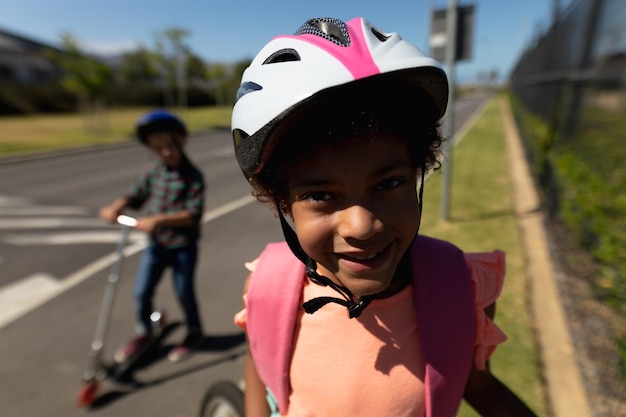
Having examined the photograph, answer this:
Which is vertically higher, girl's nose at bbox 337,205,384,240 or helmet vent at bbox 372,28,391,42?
helmet vent at bbox 372,28,391,42

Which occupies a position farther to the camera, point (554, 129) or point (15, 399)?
point (554, 129)

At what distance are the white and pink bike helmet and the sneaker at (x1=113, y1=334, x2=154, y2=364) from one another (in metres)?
2.64

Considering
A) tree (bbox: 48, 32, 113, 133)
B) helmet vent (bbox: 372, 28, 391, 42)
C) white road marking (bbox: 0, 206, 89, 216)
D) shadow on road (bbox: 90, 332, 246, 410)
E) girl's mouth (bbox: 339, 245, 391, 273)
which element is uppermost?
tree (bbox: 48, 32, 113, 133)

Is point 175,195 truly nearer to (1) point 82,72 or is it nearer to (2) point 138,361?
(2) point 138,361

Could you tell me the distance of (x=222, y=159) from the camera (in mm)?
13320

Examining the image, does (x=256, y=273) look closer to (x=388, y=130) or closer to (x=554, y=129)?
(x=388, y=130)

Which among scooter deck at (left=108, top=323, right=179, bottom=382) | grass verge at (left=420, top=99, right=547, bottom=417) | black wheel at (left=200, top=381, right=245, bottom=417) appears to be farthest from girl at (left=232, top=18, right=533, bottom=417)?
scooter deck at (left=108, top=323, right=179, bottom=382)

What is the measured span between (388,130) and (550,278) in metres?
3.82

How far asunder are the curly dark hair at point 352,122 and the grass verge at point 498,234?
2141 mm

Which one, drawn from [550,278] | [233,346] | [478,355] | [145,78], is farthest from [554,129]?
[145,78]

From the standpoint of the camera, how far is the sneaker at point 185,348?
3.24 m

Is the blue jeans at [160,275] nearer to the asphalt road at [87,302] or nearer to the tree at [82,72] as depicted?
the asphalt road at [87,302]

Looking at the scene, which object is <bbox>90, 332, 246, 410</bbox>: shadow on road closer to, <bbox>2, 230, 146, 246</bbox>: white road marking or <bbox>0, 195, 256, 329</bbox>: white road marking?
<bbox>0, 195, 256, 329</bbox>: white road marking

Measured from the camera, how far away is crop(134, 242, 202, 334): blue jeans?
312 cm
